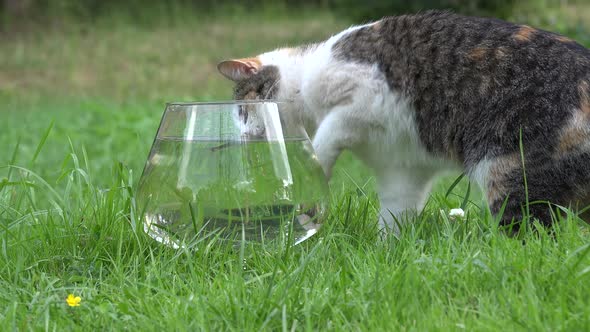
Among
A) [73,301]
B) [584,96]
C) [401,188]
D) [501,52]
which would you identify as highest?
[501,52]

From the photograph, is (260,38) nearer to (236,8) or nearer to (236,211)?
(236,8)

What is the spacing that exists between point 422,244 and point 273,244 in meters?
0.47

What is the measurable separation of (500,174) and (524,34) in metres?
0.55

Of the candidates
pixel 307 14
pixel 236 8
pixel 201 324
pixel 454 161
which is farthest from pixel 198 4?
pixel 201 324

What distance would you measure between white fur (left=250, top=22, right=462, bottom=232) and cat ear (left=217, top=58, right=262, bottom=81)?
22cm

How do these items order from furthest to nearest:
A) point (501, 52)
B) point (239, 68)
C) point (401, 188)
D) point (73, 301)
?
point (239, 68) → point (401, 188) → point (501, 52) → point (73, 301)

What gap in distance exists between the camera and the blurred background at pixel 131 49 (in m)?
7.43

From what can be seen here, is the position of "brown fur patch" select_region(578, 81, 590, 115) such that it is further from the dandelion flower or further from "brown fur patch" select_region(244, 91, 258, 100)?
"brown fur patch" select_region(244, 91, 258, 100)

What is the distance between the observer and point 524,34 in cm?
285

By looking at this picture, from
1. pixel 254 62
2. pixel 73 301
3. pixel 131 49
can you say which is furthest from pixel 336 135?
pixel 131 49

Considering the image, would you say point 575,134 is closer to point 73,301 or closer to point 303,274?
point 303,274

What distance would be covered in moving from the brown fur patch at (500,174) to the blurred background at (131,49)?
269cm

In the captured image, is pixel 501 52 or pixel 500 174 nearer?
pixel 500 174

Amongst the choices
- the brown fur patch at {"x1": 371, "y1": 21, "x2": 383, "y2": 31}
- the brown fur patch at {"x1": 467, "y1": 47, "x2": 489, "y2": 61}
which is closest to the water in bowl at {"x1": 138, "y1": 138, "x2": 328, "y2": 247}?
the brown fur patch at {"x1": 467, "y1": 47, "x2": 489, "y2": 61}
